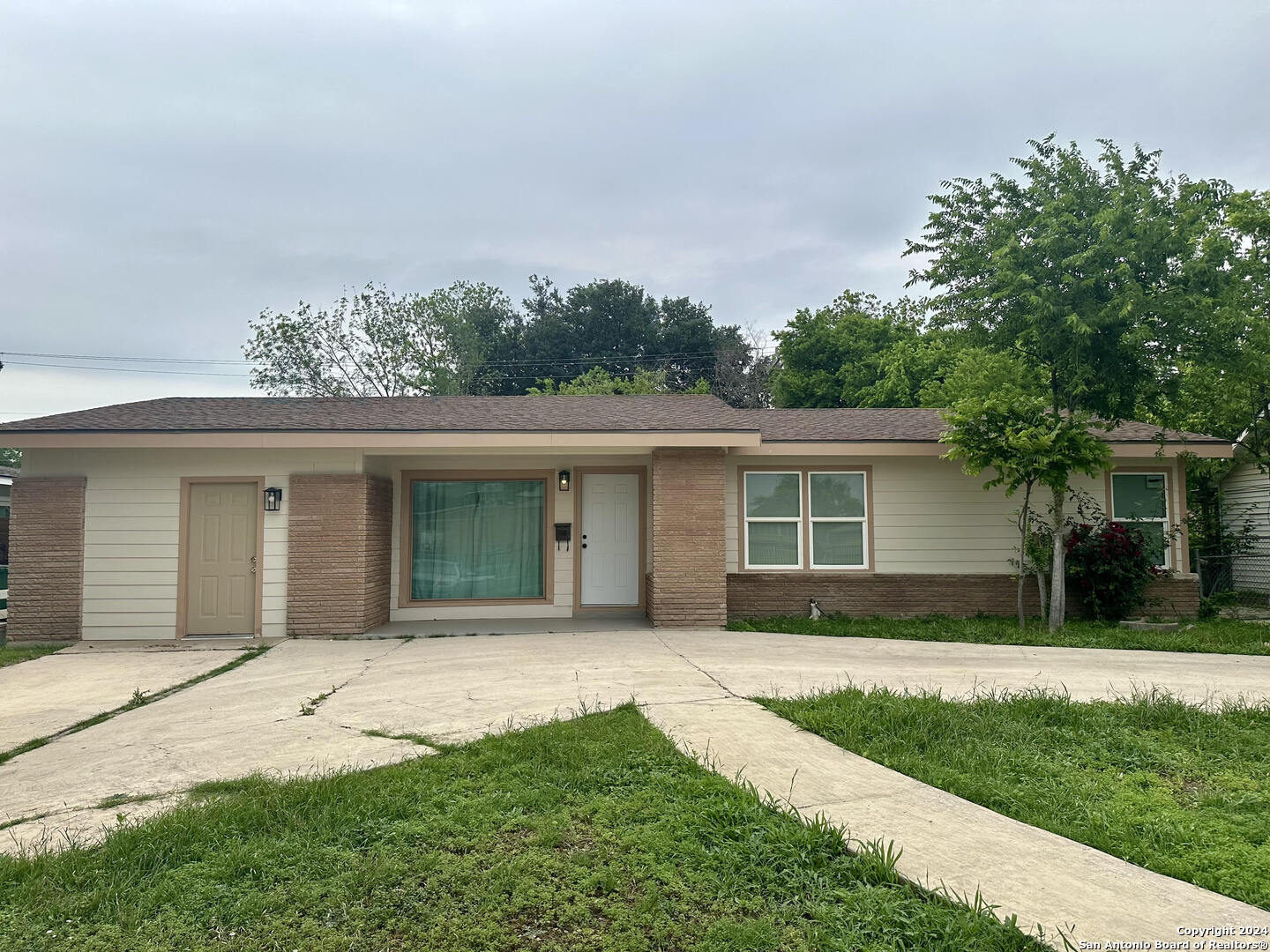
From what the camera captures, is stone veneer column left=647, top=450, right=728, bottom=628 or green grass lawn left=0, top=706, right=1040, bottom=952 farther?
stone veneer column left=647, top=450, right=728, bottom=628

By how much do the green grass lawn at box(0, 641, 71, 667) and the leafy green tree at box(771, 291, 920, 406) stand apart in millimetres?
24069

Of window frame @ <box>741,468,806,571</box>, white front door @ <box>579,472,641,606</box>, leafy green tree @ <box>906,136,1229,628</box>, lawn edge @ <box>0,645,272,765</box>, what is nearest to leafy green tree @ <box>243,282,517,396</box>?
white front door @ <box>579,472,641,606</box>

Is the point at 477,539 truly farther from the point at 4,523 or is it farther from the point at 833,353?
the point at 833,353

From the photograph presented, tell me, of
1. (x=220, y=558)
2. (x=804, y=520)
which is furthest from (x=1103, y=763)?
(x=220, y=558)

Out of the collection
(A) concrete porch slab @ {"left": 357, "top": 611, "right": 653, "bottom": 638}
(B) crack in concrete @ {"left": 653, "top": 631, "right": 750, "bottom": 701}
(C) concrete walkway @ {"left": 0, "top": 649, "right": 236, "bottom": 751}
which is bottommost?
(C) concrete walkway @ {"left": 0, "top": 649, "right": 236, "bottom": 751}

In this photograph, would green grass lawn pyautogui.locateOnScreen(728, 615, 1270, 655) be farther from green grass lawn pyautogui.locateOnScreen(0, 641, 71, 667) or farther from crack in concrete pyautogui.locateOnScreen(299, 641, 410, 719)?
green grass lawn pyautogui.locateOnScreen(0, 641, 71, 667)

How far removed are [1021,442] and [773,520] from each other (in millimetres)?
3366

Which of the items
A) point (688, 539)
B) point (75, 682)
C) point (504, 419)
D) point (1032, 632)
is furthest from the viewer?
point (504, 419)

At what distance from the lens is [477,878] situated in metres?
2.68

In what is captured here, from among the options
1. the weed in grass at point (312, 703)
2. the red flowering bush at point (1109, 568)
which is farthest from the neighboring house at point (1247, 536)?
the weed in grass at point (312, 703)

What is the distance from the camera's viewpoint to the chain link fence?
41.7ft

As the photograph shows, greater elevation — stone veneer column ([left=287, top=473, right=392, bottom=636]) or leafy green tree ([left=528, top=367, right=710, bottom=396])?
leafy green tree ([left=528, top=367, right=710, bottom=396])

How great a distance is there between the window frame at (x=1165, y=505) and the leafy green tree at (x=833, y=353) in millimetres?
16135

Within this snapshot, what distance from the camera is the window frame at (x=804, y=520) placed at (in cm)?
1074
